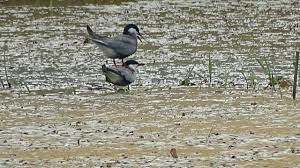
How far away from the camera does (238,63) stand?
37.5ft

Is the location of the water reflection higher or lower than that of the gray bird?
higher

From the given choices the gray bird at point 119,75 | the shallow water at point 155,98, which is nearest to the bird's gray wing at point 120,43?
the shallow water at point 155,98

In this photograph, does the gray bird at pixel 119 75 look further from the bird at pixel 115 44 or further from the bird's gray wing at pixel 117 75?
the bird at pixel 115 44

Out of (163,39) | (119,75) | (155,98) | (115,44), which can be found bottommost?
(155,98)

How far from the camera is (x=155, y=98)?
897 centimetres

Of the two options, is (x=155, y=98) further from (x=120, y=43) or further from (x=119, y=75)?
(x=120, y=43)

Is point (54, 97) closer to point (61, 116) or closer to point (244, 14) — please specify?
point (61, 116)

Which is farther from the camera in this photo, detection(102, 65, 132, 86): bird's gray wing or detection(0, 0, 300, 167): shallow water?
detection(102, 65, 132, 86): bird's gray wing

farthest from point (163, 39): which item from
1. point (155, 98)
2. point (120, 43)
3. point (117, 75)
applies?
point (155, 98)

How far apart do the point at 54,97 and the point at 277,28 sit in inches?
272

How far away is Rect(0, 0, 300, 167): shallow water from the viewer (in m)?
6.45

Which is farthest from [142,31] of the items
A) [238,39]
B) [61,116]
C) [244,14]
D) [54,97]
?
[61,116]

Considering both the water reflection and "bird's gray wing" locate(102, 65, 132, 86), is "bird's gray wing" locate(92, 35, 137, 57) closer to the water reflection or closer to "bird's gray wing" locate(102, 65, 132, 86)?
the water reflection

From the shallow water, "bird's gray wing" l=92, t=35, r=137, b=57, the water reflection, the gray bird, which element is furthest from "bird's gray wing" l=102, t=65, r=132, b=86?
"bird's gray wing" l=92, t=35, r=137, b=57
